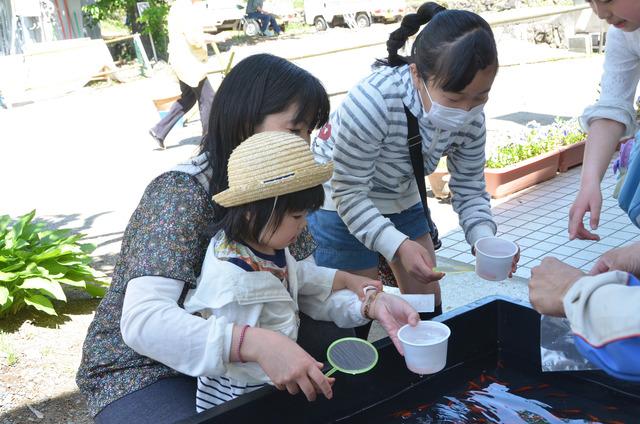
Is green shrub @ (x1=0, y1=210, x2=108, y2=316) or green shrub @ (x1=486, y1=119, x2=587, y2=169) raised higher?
green shrub @ (x1=0, y1=210, x2=108, y2=316)

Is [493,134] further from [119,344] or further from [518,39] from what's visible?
[518,39]

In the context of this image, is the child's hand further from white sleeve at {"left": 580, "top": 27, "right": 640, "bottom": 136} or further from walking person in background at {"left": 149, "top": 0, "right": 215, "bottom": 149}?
walking person in background at {"left": 149, "top": 0, "right": 215, "bottom": 149}

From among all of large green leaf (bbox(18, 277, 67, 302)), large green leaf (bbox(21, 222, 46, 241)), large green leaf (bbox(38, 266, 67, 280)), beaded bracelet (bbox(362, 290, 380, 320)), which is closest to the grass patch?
large green leaf (bbox(18, 277, 67, 302))

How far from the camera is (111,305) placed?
211 centimetres

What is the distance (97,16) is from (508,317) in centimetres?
1999

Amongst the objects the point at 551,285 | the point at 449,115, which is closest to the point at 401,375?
the point at 551,285

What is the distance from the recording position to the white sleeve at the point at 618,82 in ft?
8.35

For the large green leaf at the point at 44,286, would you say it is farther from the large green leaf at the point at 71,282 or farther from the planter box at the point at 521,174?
the planter box at the point at 521,174

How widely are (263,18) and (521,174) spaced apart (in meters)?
21.5

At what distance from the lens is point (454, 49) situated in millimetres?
2240

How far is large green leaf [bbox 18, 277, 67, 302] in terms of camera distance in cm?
404

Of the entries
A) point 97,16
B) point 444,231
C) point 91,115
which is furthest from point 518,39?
point 444,231

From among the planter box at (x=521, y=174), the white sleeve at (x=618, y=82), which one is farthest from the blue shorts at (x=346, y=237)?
the planter box at (x=521, y=174)

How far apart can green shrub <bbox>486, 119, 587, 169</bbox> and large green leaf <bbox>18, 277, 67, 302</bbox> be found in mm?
3645
